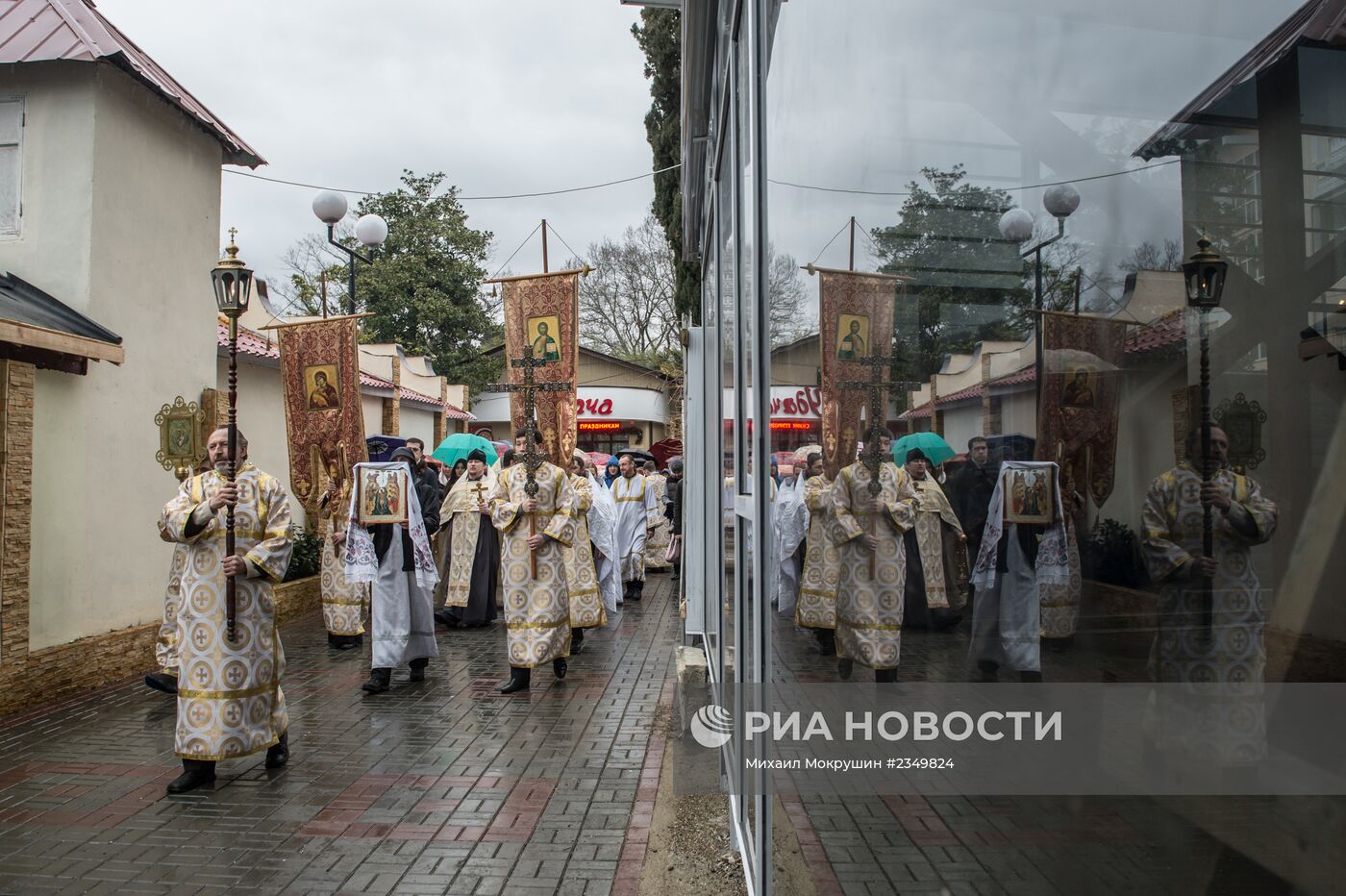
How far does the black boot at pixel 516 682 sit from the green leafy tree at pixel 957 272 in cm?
693

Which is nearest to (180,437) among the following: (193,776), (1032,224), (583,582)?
(583,582)

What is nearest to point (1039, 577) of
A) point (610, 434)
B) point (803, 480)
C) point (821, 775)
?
point (821, 775)

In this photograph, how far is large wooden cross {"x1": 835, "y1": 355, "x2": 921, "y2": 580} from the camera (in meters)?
1.13

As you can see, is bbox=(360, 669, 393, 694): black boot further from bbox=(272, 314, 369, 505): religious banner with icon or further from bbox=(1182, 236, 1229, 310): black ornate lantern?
bbox=(1182, 236, 1229, 310): black ornate lantern

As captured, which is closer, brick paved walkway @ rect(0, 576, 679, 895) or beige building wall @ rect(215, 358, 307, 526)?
brick paved walkway @ rect(0, 576, 679, 895)

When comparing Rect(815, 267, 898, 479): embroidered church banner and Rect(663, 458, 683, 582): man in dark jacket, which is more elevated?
Rect(815, 267, 898, 479): embroidered church banner

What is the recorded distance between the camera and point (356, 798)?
5.01 meters

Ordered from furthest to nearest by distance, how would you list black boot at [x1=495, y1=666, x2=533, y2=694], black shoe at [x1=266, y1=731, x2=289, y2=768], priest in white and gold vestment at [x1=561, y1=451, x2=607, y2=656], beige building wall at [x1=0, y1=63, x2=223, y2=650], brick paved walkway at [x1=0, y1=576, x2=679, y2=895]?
1. priest in white and gold vestment at [x1=561, y1=451, x2=607, y2=656]
2. beige building wall at [x1=0, y1=63, x2=223, y2=650]
3. black boot at [x1=495, y1=666, x2=533, y2=694]
4. black shoe at [x1=266, y1=731, x2=289, y2=768]
5. brick paved walkway at [x1=0, y1=576, x2=679, y2=895]

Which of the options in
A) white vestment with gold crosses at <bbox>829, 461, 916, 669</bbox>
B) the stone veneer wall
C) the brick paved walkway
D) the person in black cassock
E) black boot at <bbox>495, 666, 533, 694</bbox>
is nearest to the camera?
white vestment with gold crosses at <bbox>829, 461, 916, 669</bbox>

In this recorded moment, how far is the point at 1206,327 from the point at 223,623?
5611 millimetres

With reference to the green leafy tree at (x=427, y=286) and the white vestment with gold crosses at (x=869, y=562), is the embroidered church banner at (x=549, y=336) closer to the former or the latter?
the white vestment with gold crosses at (x=869, y=562)

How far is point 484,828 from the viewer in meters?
4.56

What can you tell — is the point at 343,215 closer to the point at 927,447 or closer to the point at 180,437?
the point at 180,437

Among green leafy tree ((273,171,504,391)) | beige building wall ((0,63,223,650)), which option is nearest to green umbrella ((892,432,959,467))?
beige building wall ((0,63,223,650))
